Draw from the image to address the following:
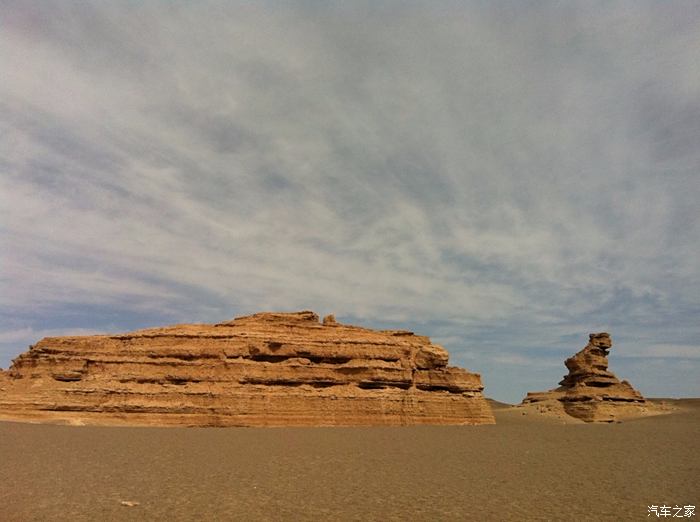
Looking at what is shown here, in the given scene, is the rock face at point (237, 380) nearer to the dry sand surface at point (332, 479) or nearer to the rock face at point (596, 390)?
the dry sand surface at point (332, 479)

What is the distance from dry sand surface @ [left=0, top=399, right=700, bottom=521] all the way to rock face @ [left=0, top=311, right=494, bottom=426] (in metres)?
8.12

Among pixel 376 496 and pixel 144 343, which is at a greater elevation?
pixel 144 343

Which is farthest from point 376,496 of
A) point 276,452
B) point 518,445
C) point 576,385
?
point 576,385

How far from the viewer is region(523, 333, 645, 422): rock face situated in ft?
160

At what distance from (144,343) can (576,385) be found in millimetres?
45209

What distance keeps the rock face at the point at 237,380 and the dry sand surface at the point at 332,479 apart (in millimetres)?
8124

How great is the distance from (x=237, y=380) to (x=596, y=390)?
3975 centimetres

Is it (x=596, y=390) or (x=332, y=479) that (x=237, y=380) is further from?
(x=596, y=390)

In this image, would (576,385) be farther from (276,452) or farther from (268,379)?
(276,452)

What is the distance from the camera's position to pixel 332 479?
1252cm

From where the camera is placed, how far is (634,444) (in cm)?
2250

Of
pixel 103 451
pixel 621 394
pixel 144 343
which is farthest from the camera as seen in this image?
pixel 621 394

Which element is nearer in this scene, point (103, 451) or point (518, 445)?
point (103, 451)

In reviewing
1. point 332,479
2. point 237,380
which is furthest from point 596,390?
point 332,479
